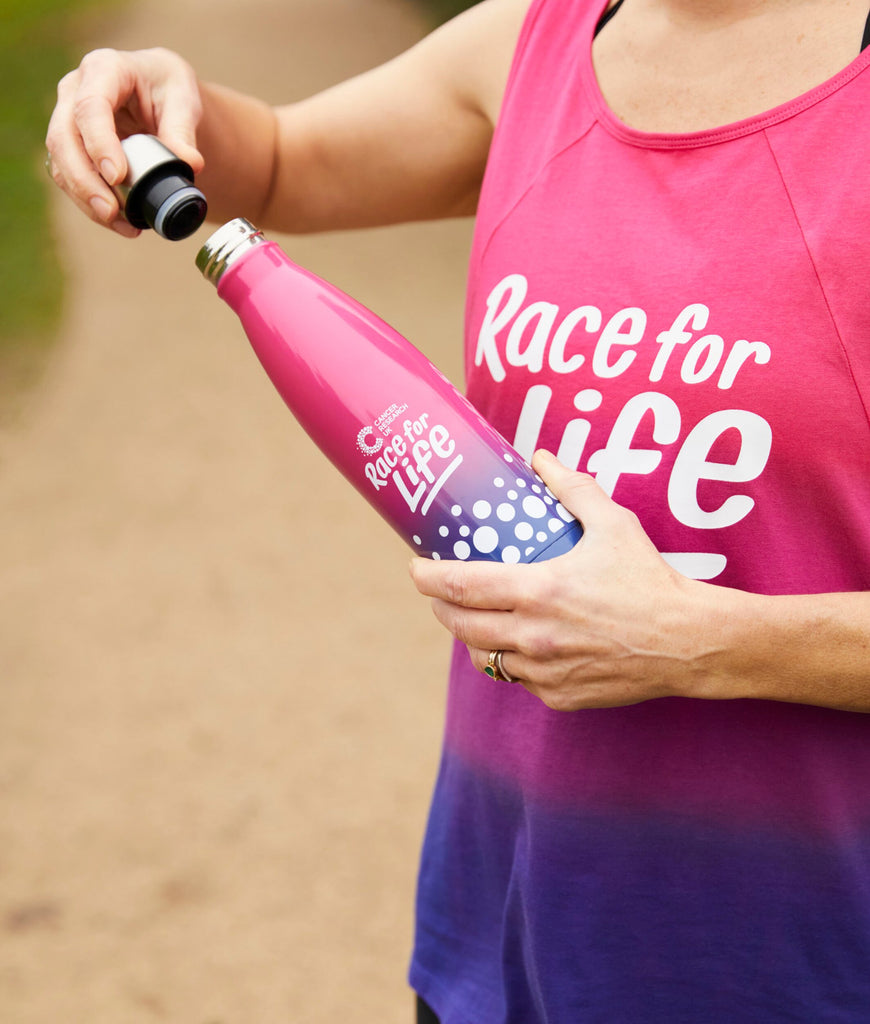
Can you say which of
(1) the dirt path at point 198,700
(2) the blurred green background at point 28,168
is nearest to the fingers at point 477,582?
(1) the dirt path at point 198,700

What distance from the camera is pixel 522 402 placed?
0.67 m

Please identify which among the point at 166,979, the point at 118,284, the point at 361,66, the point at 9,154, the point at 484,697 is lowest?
the point at 166,979

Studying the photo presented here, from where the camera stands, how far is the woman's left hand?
0.55m

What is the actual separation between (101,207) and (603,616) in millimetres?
404

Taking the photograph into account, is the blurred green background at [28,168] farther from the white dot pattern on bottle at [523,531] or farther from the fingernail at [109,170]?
the white dot pattern on bottle at [523,531]

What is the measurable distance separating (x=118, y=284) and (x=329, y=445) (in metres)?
4.03

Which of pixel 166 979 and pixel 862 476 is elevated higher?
pixel 862 476

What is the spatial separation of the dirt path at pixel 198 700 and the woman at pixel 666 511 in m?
1.34

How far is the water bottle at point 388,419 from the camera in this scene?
601 mm

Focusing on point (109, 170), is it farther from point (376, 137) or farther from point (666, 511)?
point (666, 511)

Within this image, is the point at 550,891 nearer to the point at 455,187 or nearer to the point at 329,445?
the point at 329,445

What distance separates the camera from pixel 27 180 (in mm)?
4789

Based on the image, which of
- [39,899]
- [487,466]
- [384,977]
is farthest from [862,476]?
[39,899]

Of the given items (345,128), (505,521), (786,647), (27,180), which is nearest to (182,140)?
(345,128)
